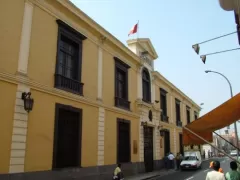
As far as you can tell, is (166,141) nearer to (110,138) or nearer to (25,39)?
(110,138)

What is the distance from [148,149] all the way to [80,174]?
10276 millimetres

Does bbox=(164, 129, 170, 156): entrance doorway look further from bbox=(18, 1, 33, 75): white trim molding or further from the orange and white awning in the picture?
the orange and white awning

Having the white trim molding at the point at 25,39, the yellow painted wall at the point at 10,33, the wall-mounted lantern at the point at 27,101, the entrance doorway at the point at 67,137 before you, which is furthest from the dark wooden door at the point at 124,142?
the yellow painted wall at the point at 10,33

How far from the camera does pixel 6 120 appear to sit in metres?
11.6

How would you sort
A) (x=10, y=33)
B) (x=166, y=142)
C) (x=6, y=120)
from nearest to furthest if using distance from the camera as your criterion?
(x=6, y=120), (x=10, y=33), (x=166, y=142)

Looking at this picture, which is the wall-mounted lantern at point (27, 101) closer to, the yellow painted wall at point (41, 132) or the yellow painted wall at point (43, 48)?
the yellow painted wall at point (41, 132)

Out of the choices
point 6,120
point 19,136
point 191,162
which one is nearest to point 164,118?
point 191,162

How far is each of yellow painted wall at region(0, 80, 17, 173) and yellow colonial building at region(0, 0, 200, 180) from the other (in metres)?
0.04

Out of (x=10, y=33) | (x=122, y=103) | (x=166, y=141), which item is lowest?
(x=166, y=141)

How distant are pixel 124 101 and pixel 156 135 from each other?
662 centimetres

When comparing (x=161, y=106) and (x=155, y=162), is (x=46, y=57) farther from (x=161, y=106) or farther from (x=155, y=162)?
(x=161, y=106)

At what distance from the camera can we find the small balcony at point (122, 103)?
797 inches

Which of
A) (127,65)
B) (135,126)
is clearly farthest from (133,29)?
(135,126)

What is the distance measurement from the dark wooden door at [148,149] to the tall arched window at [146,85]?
264cm
